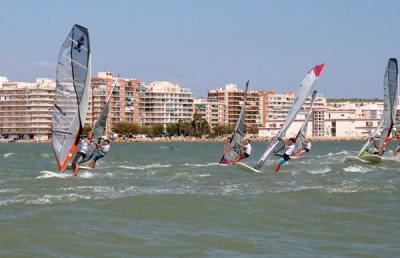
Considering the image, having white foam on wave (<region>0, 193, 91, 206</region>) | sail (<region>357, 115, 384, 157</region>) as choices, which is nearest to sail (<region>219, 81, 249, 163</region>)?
sail (<region>357, 115, 384, 157</region>)

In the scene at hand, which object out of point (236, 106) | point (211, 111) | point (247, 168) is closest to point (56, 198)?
point (247, 168)

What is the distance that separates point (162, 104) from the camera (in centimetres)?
17575

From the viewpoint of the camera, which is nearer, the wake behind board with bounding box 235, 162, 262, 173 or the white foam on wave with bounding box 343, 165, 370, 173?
the wake behind board with bounding box 235, 162, 262, 173

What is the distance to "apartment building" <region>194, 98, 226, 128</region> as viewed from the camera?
186775 millimetres

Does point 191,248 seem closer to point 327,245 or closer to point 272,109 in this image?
point 327,245

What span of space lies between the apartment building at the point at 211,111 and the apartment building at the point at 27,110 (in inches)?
1557

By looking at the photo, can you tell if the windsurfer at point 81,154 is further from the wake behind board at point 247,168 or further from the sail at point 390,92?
the sail at point 390,92

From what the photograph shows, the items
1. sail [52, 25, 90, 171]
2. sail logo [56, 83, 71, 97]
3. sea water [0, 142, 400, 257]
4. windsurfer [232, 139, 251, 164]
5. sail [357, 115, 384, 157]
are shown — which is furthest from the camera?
sail [357, 115, 384, 157]

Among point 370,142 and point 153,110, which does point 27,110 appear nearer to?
point 153,110

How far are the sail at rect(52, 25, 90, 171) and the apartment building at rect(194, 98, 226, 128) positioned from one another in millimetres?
163848

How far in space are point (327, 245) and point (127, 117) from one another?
161 metres

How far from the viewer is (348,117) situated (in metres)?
192

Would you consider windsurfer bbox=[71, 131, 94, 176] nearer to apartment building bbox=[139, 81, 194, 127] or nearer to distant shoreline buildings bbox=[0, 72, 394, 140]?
distant shoreline buildings bbox=[0, 72, 394, 140]

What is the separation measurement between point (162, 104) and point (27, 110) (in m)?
33.1
